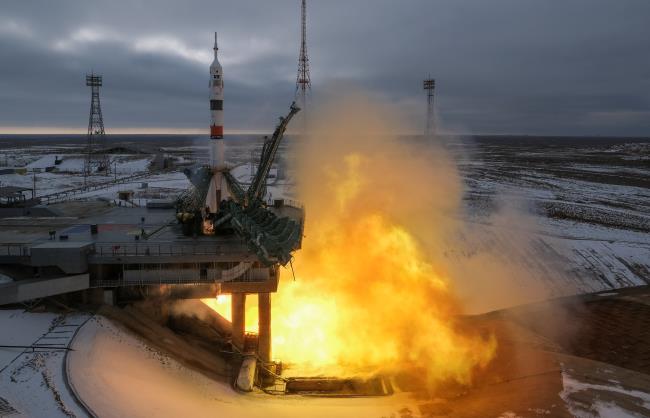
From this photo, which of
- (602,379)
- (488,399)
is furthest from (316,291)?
(602,379)

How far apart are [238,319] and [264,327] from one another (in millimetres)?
1858

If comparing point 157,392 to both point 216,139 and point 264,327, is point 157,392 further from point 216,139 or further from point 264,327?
point 216,139

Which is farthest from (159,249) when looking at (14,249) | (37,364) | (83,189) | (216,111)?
(83,189)

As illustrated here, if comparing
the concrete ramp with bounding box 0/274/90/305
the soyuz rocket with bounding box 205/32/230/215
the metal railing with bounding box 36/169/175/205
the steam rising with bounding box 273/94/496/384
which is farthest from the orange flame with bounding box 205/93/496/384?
the metal railing with bounding box 36/169/175/205

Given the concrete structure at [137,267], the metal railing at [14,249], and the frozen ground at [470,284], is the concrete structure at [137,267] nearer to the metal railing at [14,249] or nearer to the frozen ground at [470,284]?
the metal railing at [14,249]

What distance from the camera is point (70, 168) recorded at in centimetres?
11394

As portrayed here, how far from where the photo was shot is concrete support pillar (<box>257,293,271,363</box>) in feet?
104

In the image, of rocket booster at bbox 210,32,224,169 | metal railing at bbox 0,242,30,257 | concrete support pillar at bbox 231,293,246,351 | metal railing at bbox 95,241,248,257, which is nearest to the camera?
metal railing at bbox 0,242,30,257

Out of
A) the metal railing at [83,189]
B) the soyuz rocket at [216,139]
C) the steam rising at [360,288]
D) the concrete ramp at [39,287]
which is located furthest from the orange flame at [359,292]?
the metal railing at [83,189]

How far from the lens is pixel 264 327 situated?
32.1m

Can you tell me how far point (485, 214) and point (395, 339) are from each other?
3435cm

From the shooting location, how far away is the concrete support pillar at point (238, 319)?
32031mm

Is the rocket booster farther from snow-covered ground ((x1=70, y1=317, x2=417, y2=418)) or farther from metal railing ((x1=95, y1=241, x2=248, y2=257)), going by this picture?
snow-covered ground ((x1=70, y1=317, x2=417, y2=418))

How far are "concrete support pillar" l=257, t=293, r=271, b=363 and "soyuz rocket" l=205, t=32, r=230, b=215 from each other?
26.9ft
